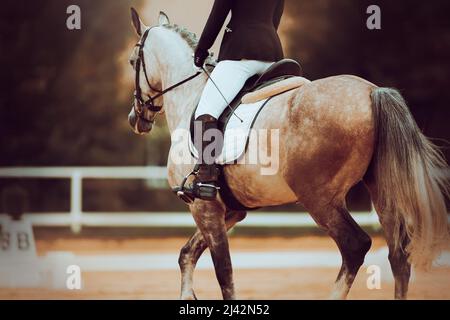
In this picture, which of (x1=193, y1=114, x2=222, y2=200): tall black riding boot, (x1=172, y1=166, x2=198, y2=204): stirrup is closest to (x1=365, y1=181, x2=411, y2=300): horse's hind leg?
(x1=193, y1=114, x2=222, y2=200): tall black riding boot

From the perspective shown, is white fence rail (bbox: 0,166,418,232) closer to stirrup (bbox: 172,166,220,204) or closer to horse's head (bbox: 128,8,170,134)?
horse's head (bbox: 128,8,170,134)

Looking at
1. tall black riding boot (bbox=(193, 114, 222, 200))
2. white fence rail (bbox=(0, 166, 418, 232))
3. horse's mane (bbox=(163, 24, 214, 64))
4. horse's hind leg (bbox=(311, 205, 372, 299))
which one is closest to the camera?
horse's hind leg (bbox=(311, 205, 372, 299))

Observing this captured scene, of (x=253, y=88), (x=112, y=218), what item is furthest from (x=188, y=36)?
(x=112, y=218)

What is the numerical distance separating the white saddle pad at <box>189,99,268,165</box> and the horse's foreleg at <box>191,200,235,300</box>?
33 centimetres

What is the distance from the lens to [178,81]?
15.8 feet

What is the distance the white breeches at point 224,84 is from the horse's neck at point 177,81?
355 mm

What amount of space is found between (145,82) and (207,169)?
116 cm

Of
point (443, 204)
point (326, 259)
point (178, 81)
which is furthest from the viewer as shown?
point (326, 259)

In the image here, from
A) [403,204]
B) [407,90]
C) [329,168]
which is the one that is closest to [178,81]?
[329,168]

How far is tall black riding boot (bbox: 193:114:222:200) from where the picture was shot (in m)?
4.18
